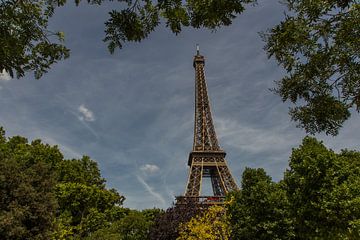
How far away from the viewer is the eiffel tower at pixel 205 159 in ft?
179

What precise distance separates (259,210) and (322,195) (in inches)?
213

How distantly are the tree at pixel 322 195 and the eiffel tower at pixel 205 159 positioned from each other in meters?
27.9

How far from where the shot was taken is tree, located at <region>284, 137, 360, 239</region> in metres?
21.0

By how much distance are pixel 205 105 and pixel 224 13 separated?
2436 inches

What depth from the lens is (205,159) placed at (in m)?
58.9

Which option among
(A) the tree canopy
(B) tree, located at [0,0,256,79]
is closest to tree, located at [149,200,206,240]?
(A) the tree canopy

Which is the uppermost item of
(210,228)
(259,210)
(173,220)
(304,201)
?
(173,220)

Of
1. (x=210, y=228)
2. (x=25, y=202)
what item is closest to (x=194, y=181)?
(x=210, y=228)

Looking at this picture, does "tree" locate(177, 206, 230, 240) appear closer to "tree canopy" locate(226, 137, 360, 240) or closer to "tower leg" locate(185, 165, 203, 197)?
"tree canopy" locate(226, 137, 360, 240)

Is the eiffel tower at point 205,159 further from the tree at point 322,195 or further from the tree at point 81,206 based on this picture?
the tree at point 322,195

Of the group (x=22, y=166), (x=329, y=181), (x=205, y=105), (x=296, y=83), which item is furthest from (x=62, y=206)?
(x=205, y=105)

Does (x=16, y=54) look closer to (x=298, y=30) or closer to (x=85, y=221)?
(x=298, y=30)

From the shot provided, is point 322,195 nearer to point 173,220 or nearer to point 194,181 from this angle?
point 173,220

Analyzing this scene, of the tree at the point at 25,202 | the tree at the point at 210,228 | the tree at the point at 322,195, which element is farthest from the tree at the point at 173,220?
the tree at the point at 25,202
